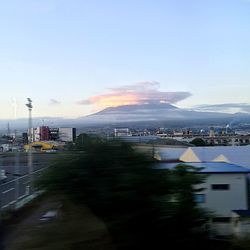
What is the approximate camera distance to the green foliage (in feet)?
14.1

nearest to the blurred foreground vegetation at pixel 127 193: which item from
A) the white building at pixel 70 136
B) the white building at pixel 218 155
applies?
the white building at pixel 70 136

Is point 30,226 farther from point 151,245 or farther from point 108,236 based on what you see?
point 151,245

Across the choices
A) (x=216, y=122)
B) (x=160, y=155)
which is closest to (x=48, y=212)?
(x=160, y=155)

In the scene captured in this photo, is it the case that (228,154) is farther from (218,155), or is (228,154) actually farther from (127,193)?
(127,193)

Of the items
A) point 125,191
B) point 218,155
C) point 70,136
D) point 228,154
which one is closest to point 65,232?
point 125,191

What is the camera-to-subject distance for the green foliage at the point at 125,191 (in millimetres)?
4301

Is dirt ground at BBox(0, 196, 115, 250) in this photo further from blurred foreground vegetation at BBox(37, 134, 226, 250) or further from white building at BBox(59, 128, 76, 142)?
white building at BBox(59, 128, 76, 142)

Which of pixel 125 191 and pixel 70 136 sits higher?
pixel 70 136

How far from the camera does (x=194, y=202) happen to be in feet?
16.7

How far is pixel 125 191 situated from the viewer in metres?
4.29

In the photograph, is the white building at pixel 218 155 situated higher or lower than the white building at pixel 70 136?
lower

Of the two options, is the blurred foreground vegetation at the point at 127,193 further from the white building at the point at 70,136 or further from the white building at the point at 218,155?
the white building at the point at 218,155

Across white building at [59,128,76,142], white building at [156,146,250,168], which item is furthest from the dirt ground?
white building at [156,146,250,168]

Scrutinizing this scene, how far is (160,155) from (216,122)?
35.4 m
